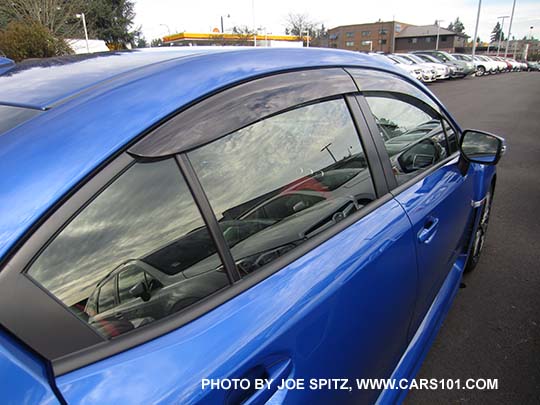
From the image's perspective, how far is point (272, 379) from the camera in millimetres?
941

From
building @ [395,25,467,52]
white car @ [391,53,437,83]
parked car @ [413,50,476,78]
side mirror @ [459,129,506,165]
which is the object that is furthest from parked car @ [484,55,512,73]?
side mirror @ [459,129,506,165]

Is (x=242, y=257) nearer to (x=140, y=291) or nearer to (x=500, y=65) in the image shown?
(x=140, y=291)

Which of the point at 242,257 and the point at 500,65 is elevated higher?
the point at 242,257

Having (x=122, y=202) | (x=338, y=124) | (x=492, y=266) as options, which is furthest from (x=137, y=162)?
(x=492, y=266)

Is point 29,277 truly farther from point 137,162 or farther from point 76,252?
point 137,162

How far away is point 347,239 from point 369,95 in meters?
0.73

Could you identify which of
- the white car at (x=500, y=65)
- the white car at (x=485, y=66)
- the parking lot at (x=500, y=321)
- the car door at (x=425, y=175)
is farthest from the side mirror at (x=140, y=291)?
the white car at (x=500, y=65)

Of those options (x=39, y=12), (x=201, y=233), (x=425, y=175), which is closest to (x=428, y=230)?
(x=425, y=175)

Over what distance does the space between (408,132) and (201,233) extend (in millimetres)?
1618

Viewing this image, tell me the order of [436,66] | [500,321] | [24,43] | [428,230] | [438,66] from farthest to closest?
[438,66] < [436,66] < [24,43] < [500,321] < [428,230]

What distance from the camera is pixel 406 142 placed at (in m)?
2.13

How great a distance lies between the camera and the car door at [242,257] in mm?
785

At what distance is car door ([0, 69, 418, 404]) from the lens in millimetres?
785

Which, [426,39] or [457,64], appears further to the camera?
[426,39]
